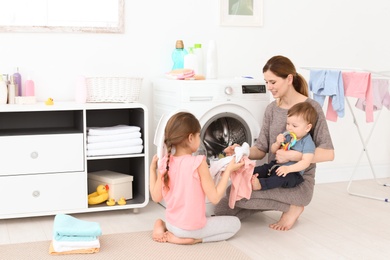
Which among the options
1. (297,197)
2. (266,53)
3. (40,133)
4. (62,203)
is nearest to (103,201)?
(62,203)

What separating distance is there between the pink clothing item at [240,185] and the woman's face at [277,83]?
0.48 metres

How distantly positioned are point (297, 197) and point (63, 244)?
4.33 ft

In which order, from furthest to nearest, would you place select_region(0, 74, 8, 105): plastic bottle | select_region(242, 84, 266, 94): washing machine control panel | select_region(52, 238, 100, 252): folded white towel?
select_region(242, 84, 266, 94): washing machine control panel < select_region(0, 74, 8, 105): plastic bottle < select_region(52, 238, 100, 252): folded white towel

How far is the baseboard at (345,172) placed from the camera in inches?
185

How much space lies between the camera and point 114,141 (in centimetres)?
362

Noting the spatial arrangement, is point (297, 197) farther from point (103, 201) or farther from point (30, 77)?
point (30, 77)

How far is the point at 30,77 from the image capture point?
3.72 meters

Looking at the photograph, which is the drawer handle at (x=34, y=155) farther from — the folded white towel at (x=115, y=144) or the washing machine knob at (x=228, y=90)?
the washing machine knob at (x=228, y=90)

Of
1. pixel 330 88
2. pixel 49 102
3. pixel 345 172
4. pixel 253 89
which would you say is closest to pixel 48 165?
pixel 49 102

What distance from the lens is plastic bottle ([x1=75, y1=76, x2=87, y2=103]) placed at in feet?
11.9

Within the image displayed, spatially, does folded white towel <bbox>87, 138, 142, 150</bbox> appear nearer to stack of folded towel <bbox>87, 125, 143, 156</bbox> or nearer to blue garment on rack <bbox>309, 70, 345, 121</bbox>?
stack of folded towel <bbox>87, 125, 143, 156</bbox>

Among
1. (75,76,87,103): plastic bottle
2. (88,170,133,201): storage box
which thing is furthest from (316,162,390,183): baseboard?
(75,76,87,103): plastic bottle

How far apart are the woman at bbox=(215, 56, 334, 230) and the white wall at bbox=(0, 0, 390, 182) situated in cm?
87

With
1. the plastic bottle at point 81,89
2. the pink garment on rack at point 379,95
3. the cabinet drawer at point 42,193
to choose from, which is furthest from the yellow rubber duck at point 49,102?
the pink garment on rack at point 379,95
